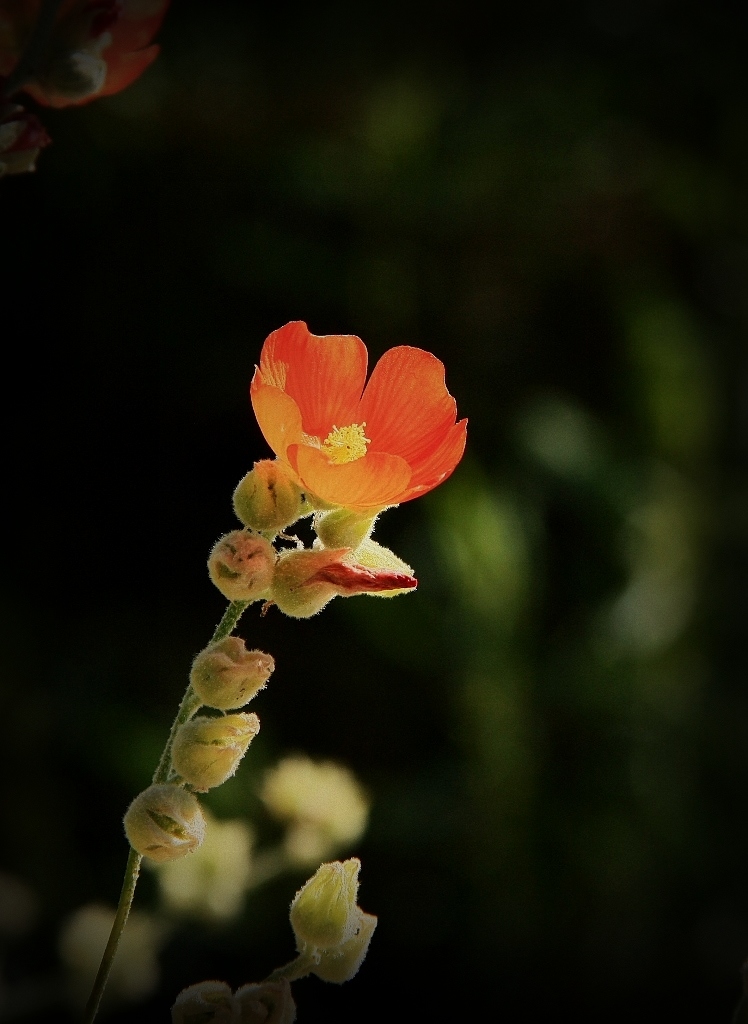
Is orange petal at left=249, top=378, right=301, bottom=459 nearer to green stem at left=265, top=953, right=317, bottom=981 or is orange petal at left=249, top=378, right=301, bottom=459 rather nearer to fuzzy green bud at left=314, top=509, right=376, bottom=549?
fuzzy green bud at left=314, top=509, right=376, bottom=549

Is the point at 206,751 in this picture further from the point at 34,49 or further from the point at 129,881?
the point at 34,49

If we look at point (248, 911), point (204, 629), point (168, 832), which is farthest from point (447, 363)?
point (168, 832)

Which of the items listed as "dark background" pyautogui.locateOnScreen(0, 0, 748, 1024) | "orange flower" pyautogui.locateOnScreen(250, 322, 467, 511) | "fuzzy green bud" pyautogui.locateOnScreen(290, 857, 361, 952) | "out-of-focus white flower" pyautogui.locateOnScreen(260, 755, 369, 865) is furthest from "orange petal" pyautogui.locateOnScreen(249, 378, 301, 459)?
"dark background" pyautogui.locateOnScreen(0, 0, 748, 1024)

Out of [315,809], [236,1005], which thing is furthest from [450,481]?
[236,1005]

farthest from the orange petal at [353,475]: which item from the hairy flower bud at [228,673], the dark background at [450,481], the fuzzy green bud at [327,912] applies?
the dark background at [450,481]

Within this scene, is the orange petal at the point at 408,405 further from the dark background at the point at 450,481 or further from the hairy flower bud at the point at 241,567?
the dark background at the point at 450,481

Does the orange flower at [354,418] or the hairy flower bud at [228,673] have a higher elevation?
the orange flower at [354,418]
